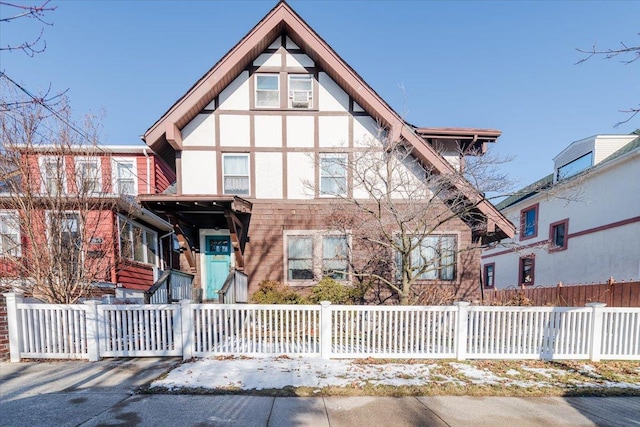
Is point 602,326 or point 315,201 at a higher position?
point 315,201

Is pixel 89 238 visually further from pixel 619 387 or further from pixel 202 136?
pixel 619 387

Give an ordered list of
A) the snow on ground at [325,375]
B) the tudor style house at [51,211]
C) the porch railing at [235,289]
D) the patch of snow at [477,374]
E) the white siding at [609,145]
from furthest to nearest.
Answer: the white siding at [609,145] → the porch railing at [235,289] → the tudor style house at [51,211] → the patch of snow at [477,374] → the snow on ground at [325,375]

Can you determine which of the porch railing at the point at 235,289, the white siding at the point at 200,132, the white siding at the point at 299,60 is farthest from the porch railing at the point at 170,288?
the white siding at the point at 299,60

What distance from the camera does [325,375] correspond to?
435 cm

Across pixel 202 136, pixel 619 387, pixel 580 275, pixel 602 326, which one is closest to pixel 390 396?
pixel 619 387

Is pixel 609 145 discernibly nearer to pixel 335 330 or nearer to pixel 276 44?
pixel 276 44

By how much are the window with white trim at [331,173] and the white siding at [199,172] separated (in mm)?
3253

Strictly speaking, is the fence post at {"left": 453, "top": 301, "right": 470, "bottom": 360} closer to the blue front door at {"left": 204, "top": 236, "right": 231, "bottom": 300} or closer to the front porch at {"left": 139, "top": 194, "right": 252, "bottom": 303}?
the front porch at {"left": 139, "top": 194, "right": 252, "bottom": 303}

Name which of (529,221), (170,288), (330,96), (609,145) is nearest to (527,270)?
(529,221)

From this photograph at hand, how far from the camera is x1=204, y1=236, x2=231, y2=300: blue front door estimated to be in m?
8.53

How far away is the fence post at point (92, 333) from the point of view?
497 centimetres

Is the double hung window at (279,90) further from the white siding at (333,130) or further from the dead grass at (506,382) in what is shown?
the dead grass at (506,382)

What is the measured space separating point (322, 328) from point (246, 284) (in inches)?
144

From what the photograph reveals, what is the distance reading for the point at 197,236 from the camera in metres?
8.51
